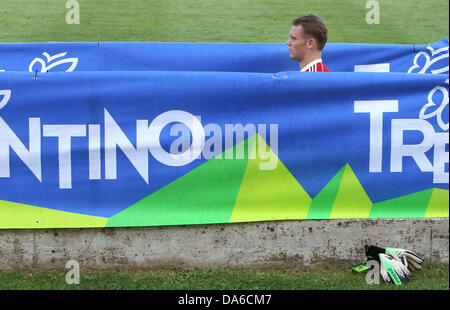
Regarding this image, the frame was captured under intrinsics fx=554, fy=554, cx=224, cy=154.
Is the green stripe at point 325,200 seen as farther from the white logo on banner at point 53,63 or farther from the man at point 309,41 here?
the white logo on banner at point 53,63

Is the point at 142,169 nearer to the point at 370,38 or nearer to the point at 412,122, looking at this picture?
the point at 412,122

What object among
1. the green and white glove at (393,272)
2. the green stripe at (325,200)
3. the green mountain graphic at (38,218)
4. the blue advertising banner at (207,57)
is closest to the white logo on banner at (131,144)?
the green mountain graphic at (38,218)

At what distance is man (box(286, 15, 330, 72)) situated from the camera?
13.7 feet

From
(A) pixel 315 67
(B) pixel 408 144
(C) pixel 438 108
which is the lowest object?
(B) pixel 408 144

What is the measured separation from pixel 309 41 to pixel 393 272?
1777 mm

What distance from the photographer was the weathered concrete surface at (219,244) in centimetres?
385

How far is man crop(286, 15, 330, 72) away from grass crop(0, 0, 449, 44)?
5.93 metres

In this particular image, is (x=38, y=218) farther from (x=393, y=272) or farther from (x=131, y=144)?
(x=393, y=272)

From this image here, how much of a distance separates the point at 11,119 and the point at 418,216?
2.96m

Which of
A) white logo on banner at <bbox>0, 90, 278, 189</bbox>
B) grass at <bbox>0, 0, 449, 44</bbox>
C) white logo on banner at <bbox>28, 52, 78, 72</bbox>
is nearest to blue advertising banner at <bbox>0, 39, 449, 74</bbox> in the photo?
white logo on banner at <bbox>28, 52, 78, 72</bbox>

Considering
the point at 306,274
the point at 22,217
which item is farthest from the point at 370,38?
the point at 22,217

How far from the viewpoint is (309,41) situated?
4172 mm

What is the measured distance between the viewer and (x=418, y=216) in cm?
403

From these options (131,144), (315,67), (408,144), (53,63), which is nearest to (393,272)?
(408,144)
